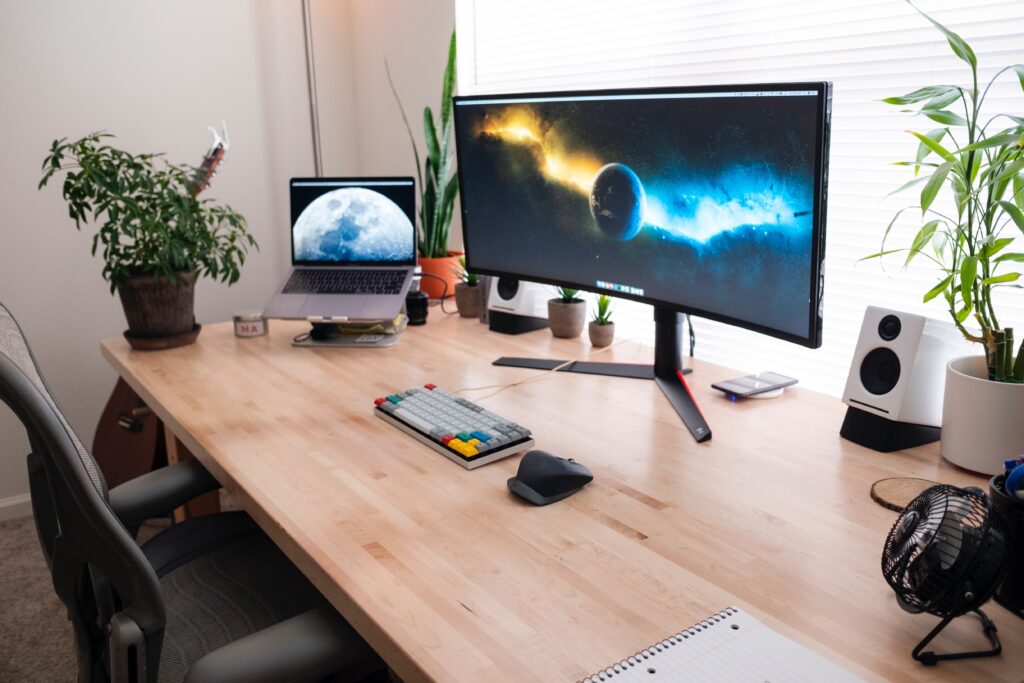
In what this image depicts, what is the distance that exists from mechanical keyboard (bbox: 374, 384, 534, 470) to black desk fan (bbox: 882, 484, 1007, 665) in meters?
0.59

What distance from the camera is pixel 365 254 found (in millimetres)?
2107

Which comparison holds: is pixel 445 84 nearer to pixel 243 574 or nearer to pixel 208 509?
pixel 208 509

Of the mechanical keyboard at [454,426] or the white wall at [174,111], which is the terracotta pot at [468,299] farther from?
the white wall at [174,111]

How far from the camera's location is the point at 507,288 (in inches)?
79.1

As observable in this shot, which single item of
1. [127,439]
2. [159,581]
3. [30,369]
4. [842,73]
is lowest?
[127,439]

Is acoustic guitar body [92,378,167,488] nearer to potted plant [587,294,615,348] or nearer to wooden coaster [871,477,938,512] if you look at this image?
potted plant [587,294,615,348]

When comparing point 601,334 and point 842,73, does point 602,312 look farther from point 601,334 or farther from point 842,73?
point 842,73

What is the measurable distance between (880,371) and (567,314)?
80 centimetres

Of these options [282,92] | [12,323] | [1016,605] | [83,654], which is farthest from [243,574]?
[282,92]

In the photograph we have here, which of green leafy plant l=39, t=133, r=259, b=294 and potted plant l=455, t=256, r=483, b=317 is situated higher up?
green leafy plant l=39, t=133, r=259, b=294

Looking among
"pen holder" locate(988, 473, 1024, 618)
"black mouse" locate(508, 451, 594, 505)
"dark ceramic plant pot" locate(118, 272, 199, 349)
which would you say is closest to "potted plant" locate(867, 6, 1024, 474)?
"pen holder" locate(988, 473, 1024, 618)

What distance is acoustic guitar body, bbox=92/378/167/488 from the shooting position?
2.32 metres

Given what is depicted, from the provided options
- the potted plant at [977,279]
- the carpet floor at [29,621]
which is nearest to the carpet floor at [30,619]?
the carpet floor at [29,621]

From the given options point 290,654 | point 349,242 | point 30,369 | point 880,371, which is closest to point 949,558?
point 880,371
